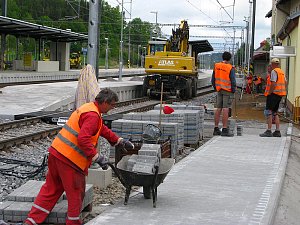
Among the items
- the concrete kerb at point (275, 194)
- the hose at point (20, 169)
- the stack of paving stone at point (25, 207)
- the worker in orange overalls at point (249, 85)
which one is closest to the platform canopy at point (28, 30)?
the worker in orange overalls at point (249, 85)

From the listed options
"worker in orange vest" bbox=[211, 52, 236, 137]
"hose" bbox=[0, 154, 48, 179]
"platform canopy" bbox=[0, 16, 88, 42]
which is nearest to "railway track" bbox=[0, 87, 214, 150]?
"hose" bbox=[0, 154, 48, 179]

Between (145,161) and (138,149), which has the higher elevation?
(145,161)

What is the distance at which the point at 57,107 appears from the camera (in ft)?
71.6

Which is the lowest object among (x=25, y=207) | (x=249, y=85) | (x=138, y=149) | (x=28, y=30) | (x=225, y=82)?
(x=25, y=207)

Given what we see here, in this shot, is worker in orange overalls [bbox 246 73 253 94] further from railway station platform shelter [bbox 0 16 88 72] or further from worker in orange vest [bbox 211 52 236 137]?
worker in orange vest [bbox 211 52 236 137]

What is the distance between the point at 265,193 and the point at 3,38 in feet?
123

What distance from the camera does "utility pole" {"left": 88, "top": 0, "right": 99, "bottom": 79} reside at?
8.60 m

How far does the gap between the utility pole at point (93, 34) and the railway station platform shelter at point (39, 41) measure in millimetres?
27076

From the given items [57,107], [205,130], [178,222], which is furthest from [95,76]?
[57,107]

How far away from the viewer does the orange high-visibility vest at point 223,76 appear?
13.9m

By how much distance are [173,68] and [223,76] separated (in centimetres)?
1657

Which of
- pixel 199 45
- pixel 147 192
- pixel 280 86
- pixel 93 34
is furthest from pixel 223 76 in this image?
pixel 199 45

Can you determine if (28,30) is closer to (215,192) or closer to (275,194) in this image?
(215,192)

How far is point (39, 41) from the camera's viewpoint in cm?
4903
